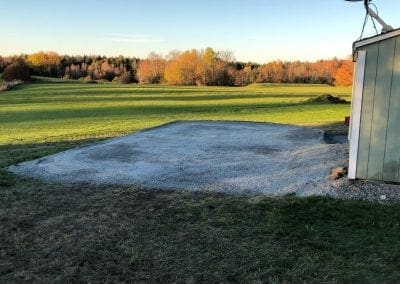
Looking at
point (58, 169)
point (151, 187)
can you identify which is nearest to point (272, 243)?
point (151, 187)

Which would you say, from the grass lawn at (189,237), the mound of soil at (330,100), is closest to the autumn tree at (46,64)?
the mound of soil at (330,100)

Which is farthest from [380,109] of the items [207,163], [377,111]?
[207,163]

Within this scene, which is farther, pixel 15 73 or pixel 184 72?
pixel 184 72

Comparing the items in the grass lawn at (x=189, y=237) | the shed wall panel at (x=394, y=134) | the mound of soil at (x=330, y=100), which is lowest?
the mound of soil at (x=330, y=100)

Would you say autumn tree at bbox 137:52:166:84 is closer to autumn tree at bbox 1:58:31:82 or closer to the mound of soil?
autumn tree at bbox 1:58:31:82

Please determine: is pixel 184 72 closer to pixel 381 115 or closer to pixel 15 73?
pixel 15 73

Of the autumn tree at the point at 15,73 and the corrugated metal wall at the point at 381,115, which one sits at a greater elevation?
the corrugated metal wall at the point at 381,115

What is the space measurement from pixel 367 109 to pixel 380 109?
19 cm

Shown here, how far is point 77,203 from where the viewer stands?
287 inches

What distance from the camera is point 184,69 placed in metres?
97.6

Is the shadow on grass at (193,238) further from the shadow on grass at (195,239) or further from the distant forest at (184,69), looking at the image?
the distant forest at (184,69)

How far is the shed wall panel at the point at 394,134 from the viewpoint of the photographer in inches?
281

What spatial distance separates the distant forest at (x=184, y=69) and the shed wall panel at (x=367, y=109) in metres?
76.7

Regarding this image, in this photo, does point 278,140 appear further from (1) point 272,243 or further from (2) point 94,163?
(1) point 272,243
